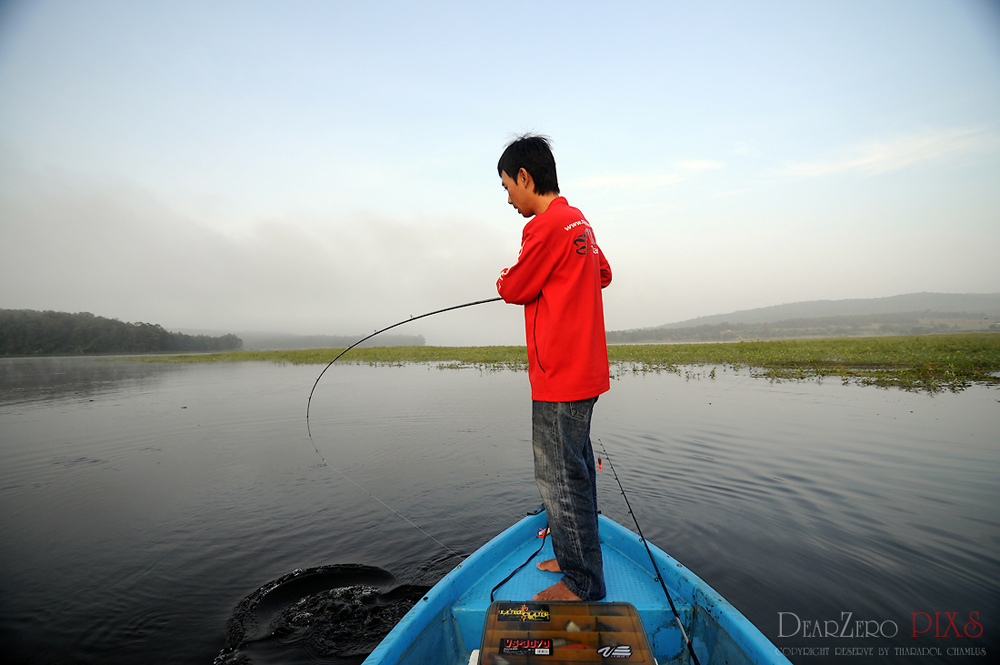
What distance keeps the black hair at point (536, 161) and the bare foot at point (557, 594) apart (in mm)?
2214

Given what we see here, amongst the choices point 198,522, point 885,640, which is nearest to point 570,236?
point 885,640

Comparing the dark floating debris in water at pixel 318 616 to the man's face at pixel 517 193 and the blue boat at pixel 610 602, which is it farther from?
the man's face at pixel 517 193

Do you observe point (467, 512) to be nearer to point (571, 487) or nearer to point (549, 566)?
point (549, 566)

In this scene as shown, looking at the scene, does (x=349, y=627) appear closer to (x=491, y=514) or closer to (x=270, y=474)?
(x=491, y=514)

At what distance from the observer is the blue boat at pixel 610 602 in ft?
5.57

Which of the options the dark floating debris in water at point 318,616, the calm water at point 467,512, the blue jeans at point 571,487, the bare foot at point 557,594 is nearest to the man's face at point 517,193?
the blue jeans at point 571,487

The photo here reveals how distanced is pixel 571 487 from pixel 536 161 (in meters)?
1.81

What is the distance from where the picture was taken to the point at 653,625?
2.11m

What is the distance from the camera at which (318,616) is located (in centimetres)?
312

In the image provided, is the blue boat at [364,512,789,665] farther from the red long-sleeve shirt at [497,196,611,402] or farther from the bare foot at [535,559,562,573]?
the red long-sleeve shirt at [497,196,611,402]

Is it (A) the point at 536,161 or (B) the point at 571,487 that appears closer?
(B) the point at 571,487

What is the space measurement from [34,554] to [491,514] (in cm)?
465

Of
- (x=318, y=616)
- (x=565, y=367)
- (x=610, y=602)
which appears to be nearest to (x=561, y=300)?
(x=565, y=367)

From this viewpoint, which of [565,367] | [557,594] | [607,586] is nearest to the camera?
[565,367]
